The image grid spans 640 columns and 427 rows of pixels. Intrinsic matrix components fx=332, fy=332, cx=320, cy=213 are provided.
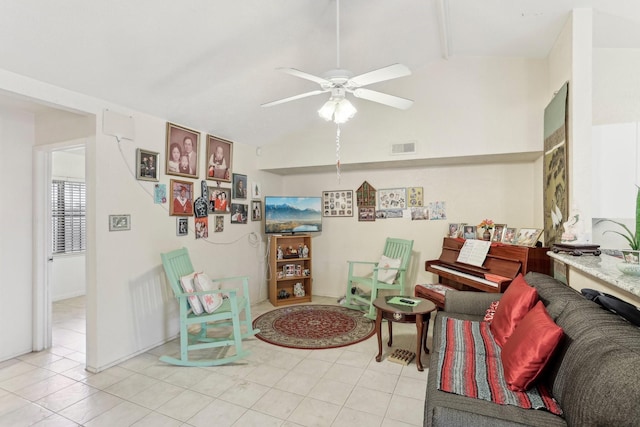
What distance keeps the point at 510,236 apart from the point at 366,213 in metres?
1.96

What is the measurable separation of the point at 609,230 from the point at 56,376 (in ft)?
15.8

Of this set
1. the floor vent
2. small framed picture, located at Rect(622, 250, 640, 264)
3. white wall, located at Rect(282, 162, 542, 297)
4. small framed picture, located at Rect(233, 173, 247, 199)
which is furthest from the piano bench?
small framed picture, located at Rect(233, 173, 247, 199)

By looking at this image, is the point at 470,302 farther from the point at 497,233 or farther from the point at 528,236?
the point at 497,233

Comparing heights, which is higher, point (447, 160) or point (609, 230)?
point (447, 160)

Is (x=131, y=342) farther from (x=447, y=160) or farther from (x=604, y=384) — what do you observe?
(x=447, y=160)

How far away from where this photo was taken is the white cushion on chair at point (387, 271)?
14.3 feet

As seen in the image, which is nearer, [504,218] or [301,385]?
[301,385]

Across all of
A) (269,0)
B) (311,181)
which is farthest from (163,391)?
(311,181)

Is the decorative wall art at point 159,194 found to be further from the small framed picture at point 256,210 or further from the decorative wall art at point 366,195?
the decorative wall art at point 366,195

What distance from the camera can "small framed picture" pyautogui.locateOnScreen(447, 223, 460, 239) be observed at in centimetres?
426

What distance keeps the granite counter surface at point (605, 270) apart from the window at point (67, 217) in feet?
21.0

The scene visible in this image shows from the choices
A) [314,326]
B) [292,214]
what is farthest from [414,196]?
[314,326]

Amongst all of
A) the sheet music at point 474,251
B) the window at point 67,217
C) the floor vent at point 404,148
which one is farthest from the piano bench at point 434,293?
the window at point 67,217

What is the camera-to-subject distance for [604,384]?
3.60 feet
